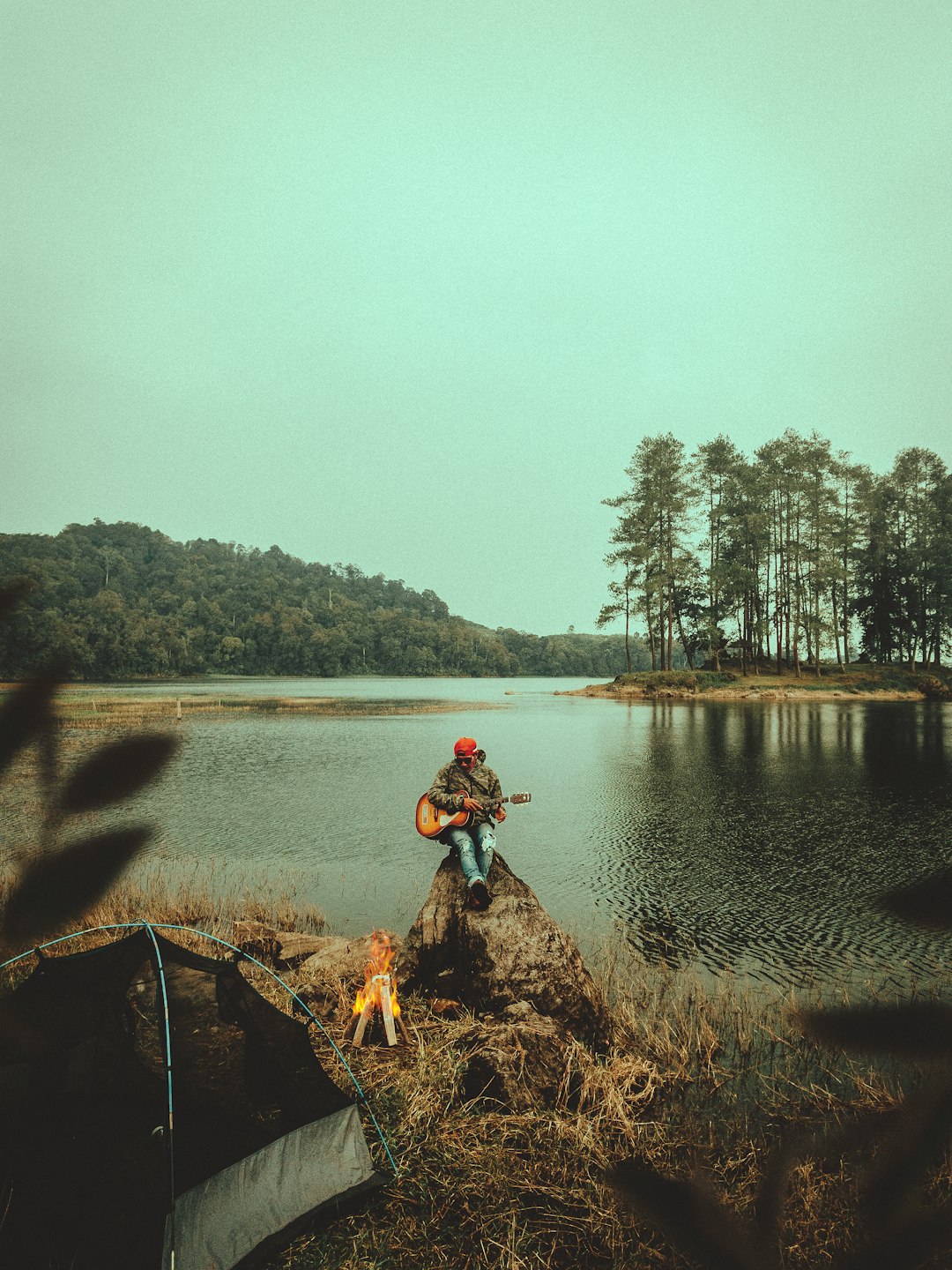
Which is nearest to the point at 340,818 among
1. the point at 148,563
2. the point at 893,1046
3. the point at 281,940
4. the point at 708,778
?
the point at 281,940

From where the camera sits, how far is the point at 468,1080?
5156 millimetres

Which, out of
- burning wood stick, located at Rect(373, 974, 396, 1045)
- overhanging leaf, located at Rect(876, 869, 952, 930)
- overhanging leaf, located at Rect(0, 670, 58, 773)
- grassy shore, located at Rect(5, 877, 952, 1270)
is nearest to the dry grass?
grassy shore, located at Rect(5, 877, 952, 1270)

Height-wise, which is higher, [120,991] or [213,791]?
[120,991]

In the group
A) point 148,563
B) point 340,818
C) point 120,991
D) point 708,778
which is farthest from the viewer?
point 708,778

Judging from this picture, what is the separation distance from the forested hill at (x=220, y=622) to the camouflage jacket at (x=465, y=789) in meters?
2.72

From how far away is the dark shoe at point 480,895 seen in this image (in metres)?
6.71

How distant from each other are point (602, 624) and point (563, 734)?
29936 millimetres

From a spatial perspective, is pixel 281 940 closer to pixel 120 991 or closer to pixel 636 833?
pixel 120 991

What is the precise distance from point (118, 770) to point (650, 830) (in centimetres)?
1600

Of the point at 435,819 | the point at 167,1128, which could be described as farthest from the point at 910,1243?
the point at 435,819

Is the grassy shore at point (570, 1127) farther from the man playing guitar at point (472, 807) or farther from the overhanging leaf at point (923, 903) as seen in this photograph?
the overhanging leaf at point (923, 903)

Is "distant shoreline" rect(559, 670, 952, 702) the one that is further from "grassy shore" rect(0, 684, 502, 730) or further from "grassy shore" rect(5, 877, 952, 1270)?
"grassy shore" rect(5, 877, 952, 1270)

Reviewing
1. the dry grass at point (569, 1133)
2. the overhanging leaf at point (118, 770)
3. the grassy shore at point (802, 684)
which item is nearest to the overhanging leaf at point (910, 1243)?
the overhanging leaf at point (118, 770)

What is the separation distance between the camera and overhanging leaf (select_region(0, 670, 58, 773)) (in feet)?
2.57
